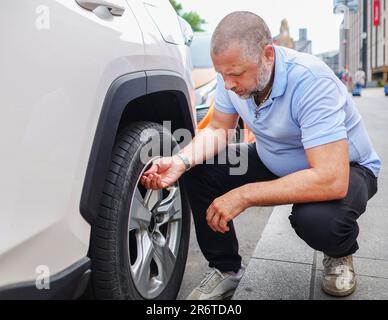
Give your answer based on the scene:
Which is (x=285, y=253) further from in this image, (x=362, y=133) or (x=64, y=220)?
(x=64, y=220)

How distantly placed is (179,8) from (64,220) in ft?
128

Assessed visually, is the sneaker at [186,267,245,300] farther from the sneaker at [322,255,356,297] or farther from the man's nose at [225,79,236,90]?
the man's nose at [225,79,236,90]

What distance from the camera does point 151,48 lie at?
169 cm

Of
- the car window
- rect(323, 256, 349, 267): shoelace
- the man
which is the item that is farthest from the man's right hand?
the car window

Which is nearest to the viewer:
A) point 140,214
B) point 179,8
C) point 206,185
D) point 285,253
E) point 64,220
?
point 64,220

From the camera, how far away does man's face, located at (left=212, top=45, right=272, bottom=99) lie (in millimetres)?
1646

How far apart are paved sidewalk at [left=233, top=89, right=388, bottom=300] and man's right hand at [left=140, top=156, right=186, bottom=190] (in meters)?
0.63

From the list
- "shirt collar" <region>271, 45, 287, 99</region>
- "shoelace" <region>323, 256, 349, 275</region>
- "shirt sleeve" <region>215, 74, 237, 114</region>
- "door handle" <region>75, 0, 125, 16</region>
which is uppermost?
"door handle" <region>75, 0, 125, 16</region>

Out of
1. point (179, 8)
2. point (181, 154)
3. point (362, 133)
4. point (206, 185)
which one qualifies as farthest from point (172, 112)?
point (179, 8)

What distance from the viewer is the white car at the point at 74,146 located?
3.72ft

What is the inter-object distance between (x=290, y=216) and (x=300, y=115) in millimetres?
437

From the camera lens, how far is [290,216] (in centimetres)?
187

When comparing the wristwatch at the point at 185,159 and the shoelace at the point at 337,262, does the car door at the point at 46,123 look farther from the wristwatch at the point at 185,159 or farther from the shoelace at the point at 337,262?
the shoelace at the point at 337,262
